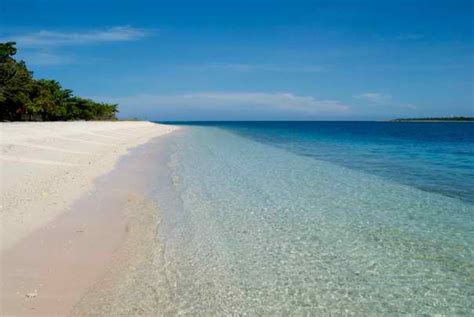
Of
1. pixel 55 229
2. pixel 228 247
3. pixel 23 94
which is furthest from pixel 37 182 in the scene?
pixel 23 94

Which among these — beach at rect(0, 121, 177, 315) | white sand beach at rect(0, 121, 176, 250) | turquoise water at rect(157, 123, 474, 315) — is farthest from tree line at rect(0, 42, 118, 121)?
turquoise water at rect(157, 123, 474, 315)

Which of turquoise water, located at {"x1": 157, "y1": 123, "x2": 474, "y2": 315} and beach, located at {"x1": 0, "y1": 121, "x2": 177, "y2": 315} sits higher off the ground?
beach, located at {"x1": 0, "y1": 121, "x2": 177, "y2": 315}

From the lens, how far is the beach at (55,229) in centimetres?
441

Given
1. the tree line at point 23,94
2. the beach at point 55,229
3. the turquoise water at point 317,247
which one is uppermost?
the tree line at point 23,94

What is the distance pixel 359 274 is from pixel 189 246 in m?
2.61

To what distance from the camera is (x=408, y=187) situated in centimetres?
1237

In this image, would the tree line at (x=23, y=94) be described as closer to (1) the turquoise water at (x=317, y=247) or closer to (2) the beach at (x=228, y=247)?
(2) the beach at (x=228, y=247)

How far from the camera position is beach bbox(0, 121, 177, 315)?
4.41 meters

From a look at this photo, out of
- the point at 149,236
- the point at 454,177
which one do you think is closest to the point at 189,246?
the point at 149,236

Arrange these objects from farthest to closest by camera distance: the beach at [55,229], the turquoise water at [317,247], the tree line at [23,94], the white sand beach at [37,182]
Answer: the tree line at [23,94] < the white sand beach at [37,182] < the turquoise water at [317,247] < the beach at [55,229]

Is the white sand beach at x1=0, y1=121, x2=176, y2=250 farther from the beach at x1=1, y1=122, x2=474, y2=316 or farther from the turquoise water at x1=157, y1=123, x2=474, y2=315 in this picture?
the turquoise water at x1=157, y1=123, x2=474, y2=315

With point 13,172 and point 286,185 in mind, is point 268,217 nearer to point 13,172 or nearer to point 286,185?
point 286,185

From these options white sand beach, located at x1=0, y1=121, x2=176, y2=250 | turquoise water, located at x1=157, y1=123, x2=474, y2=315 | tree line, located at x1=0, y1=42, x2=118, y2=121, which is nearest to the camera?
turquoise water, located at x1=157, y1=123, x2=474, y2=315

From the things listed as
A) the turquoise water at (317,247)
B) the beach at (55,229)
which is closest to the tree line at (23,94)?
the beach at (55,229)
